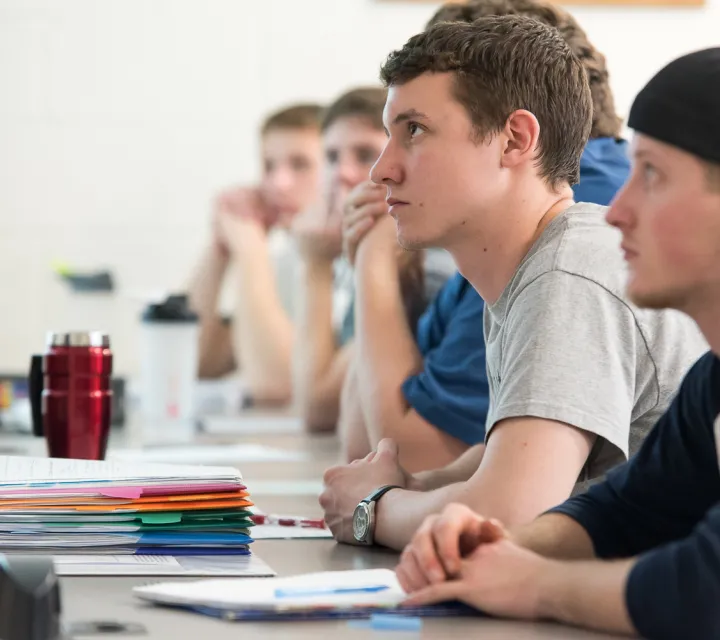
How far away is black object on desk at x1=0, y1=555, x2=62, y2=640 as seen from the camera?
2.38ft

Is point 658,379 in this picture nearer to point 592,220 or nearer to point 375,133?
point 592,220

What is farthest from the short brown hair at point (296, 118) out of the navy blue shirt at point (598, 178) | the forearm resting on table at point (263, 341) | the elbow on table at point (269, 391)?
the navy blue shirt at point (598, 178)

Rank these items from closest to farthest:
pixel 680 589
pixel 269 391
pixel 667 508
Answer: pixel 680 589
pixel 667 508
pixel 269 391

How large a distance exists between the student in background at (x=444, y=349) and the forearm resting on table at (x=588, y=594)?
2.38 feet

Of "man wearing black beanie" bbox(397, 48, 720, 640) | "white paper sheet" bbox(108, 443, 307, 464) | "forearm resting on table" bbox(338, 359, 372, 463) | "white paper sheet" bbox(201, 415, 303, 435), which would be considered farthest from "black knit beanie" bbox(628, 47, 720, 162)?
"white paper sheet" bbox(201, 415, 303, 435)

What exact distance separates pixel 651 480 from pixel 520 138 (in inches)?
16.3

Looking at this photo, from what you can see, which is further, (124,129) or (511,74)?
(124,129)

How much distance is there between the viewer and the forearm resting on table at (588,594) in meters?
0.77

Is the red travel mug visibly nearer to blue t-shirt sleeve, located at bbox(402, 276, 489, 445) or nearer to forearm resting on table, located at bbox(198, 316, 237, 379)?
blue t-shirt sleeve, located at bbox(402, 276, 489, 445)

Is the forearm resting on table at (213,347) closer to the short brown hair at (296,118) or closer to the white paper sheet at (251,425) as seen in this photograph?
the short brown hair at (296,118)

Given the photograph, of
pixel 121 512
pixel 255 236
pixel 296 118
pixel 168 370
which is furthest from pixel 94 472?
pixel 296 118

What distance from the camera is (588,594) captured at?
78 cm

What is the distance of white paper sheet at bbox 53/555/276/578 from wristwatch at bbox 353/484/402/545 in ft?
0.48

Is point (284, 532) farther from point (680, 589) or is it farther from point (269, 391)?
point (269, 391)
